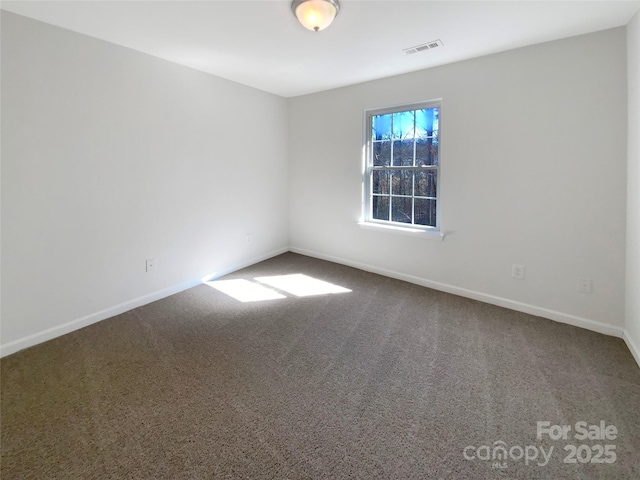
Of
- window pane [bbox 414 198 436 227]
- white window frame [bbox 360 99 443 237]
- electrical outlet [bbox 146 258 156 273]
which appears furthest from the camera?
window pane [bbox 414 198 436 227]

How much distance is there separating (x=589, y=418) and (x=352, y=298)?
2.00 meters

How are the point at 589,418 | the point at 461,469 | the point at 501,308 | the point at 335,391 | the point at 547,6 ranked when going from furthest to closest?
1. the point at 501,308
2. the point at 547,6
3. the point at 335,391
4. the point at 589,418
5. the point at 461,469

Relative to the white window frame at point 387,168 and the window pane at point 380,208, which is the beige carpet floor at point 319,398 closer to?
the white window frame at point 387,168

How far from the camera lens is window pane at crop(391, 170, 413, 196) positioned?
12.2ft

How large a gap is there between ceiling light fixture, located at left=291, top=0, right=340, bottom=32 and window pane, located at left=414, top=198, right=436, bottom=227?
2.17m

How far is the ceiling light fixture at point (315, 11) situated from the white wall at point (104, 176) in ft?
5.78

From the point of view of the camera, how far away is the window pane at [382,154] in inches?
153

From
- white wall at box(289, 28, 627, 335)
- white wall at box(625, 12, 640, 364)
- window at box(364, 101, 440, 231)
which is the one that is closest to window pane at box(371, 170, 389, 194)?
window at box(364, 101, 440, 231)

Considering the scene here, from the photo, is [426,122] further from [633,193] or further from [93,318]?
[93,318]

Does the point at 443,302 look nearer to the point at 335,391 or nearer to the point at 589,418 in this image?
the point at 589,418

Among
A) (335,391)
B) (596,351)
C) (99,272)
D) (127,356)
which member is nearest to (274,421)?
(335,391)

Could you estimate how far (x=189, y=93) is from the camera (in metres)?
3.35

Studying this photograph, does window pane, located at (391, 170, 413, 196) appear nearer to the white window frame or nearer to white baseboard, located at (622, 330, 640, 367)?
the white window frame

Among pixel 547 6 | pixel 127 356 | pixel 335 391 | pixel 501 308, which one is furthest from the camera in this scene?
pixel 501 308
